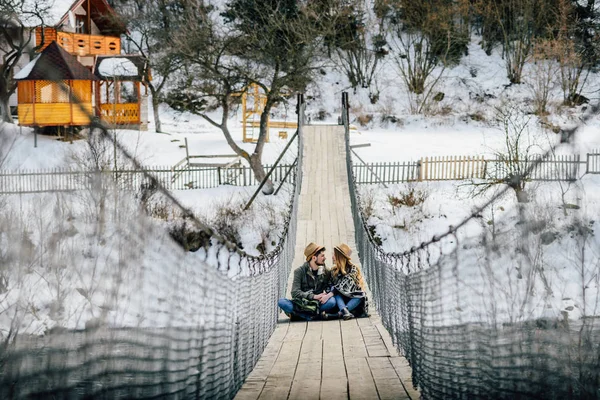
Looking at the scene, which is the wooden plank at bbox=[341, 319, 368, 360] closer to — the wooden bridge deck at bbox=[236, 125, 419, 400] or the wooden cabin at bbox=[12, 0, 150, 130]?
the wooden bridge deck at bbox=[236, 125, 419, 400]

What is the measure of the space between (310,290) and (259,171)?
37.2ft

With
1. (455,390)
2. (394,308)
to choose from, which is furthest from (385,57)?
(455,390)

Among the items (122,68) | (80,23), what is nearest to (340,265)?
(122,68)

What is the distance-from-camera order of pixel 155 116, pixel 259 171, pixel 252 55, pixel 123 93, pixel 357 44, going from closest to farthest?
1. pixel 259 171
2. pixel 252 55
3. pixel 155 116
4. pixel 123 93
5. pixel 357 44

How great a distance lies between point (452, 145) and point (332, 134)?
4985 mm

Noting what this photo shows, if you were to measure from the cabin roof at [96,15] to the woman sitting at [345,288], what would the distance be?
17502 millimetres

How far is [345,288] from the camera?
21.8 feet

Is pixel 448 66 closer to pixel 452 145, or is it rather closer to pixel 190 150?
pixel 452 145

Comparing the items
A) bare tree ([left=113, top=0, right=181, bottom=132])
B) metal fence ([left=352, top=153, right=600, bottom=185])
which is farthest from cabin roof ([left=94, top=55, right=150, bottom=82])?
metal fence ([left=352, top=153, right=600, bottom=185])

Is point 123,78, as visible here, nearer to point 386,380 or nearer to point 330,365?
point 330,365

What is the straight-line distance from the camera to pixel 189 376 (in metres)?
3.45

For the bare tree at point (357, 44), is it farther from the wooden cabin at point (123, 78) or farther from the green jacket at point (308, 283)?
the green jacket at point (308, 283)

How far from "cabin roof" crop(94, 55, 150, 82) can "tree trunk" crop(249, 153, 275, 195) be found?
5651 mm


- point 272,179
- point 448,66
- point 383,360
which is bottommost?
point 383,360
